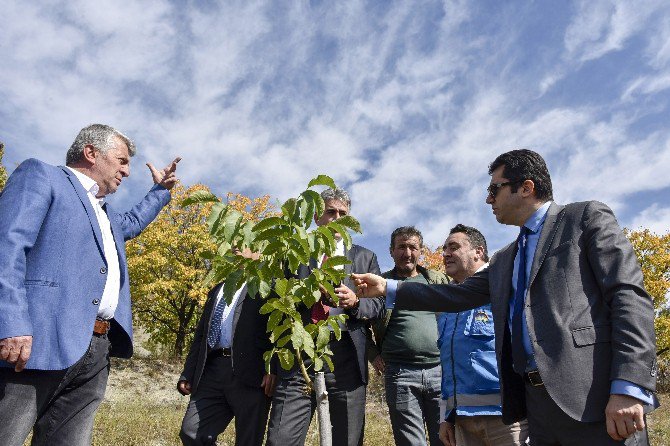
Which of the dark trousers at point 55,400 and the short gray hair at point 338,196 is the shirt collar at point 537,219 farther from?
the dark trousers at point 55,400

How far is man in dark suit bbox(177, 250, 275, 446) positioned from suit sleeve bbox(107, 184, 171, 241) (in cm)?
104

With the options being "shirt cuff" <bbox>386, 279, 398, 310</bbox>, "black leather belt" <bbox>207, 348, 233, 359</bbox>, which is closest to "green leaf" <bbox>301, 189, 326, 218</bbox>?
"shirt cuff" <bbox>386, 279, 398, 310</bbox>

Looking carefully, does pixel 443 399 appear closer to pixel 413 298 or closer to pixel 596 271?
pixel 413 298

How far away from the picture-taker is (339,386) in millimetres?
4438

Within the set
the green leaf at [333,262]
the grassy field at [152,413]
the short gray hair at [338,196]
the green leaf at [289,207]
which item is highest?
the short gray hair at [338,196]

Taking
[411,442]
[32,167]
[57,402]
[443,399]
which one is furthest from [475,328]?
[32,167]

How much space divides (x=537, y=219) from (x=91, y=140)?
10.8 feet

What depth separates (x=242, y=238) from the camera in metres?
2.55

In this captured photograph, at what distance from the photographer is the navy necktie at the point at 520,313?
2.88 m

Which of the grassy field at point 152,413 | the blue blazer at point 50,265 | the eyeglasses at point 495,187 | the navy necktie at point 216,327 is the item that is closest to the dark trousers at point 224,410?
the navy necktie at point 216,327

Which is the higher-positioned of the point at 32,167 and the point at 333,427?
the point at 32,167

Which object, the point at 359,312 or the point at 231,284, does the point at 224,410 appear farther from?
the point at 231,284

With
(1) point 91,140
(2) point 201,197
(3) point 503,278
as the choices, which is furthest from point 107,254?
(3) point 503,278

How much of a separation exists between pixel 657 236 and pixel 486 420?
35245 millimetres
